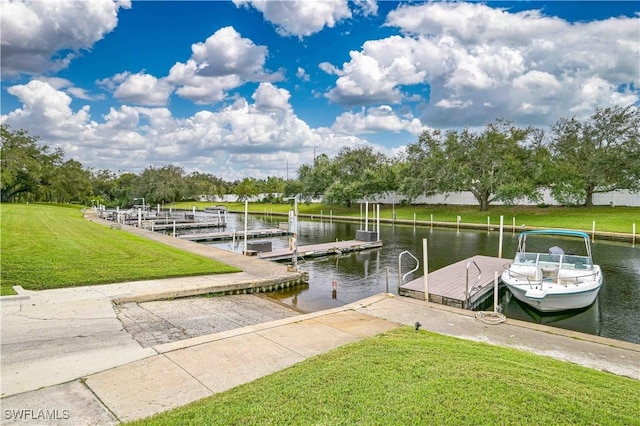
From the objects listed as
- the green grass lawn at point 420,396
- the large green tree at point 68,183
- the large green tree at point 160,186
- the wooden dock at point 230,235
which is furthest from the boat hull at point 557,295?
the large green tree at point 160,186

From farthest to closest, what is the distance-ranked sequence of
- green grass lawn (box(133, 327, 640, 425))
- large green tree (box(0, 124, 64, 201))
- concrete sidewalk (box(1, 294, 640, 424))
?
large green tree (box(0, 124, 64, 201))
concrete sidewalk (box(1, 294, 640, 424))
green grass lawn (box(133, 327, 640, 425))

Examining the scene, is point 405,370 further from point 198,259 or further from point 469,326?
point 198,259

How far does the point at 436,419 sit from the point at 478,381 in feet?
3.29

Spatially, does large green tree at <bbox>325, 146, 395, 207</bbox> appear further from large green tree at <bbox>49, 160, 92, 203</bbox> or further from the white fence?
large green tree at <bbox>49, 160, 92, 203</bbox>

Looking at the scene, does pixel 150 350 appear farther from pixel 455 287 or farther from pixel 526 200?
Answer: pixel 526 200

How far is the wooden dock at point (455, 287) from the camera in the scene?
11.2m

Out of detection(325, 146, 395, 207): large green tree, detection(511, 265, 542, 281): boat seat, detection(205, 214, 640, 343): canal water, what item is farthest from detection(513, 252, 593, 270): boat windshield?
detection(325, 146, 395, 207): large green tree

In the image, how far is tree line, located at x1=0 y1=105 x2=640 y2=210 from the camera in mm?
36562

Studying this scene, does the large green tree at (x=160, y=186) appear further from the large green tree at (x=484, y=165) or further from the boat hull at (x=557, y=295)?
the boat hull at (x=557, y=295)

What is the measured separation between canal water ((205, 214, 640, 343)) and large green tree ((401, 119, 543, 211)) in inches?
286

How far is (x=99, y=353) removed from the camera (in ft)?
20.4

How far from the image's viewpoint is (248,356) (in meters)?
6.11

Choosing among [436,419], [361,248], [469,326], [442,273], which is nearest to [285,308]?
[469,326]

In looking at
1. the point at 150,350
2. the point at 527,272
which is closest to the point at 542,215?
the point at 527,272
